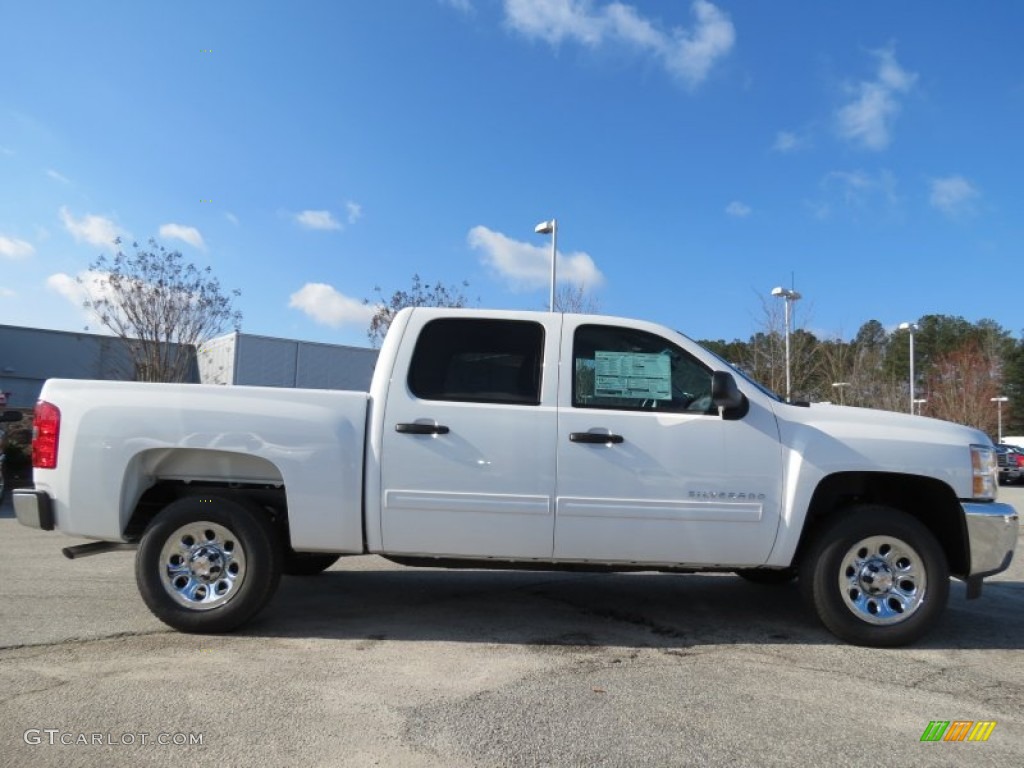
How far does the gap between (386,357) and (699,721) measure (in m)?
2.82

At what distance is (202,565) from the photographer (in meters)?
4.68

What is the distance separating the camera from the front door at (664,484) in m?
4.61

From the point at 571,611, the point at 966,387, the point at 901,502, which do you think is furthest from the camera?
the point at 966,387

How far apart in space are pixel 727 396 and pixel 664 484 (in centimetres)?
67

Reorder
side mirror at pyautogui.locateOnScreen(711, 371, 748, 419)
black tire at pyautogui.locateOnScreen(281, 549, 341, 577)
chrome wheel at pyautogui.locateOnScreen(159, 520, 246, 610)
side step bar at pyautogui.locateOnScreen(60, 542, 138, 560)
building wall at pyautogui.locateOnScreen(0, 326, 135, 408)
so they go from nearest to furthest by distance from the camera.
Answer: side mirror at pyautogui.locateOnScreen(711, 371, 748, 419)
chrome wheel at pyautogui.locateOnScreen(159, 520, 246, 610)
side step bar at pyautogui.locateOnScreen(60, 542, 138, 560)
black tire at pyautogui.locateOnScreen(281, 549, 341, 577)
building wall at pyautogui.locateOnScreen(0, 326, 135, 408)

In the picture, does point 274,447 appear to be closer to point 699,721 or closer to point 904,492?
point 699,721

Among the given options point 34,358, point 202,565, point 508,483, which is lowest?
point 202,565

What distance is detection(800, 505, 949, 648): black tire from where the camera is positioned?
15.3 feet

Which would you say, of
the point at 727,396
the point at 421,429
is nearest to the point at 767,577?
the point at 727,396

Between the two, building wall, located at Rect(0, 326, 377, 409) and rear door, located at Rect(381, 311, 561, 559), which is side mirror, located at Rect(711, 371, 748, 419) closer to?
rear door, located at Rect(381, 311, 561, 559)

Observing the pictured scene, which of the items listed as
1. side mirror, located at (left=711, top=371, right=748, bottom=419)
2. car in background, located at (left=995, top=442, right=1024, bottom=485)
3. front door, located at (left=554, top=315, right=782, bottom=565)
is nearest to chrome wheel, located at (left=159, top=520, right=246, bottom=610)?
front door, located at (left=554, top=315, right=782, bottom=565)

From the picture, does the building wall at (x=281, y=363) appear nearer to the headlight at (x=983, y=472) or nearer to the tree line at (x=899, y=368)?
the tree line at (x=899, y=368)

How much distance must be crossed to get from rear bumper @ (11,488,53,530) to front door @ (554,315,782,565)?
316 cm

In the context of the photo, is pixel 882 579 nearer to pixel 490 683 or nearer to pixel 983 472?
pixel 983 472
